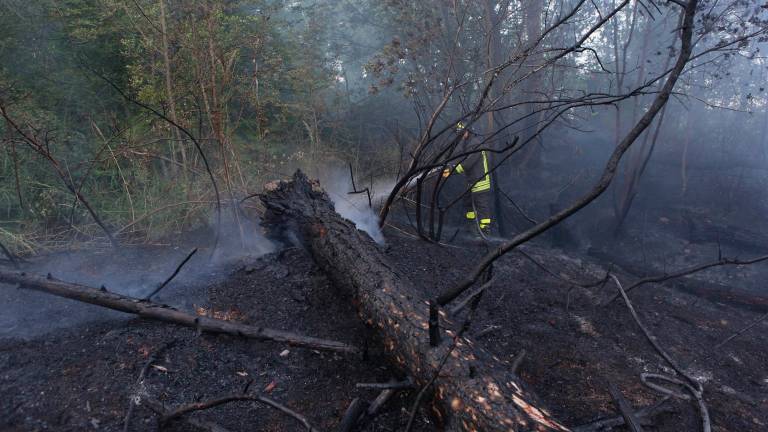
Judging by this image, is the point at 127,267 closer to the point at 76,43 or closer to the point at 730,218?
the point at 76,43

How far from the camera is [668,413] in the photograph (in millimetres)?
2764

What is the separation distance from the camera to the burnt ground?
2.50 metres

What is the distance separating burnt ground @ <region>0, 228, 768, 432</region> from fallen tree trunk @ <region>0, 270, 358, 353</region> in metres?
0.11

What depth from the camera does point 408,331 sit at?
8.83 feet

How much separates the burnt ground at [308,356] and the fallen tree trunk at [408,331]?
25 cm

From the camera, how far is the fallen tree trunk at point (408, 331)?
6.99 ft

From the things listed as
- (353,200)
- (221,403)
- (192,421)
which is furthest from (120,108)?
(221,403)

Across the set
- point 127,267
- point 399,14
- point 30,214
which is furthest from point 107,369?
point 399,14

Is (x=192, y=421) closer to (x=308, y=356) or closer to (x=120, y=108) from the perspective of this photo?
(x=308, y=356)

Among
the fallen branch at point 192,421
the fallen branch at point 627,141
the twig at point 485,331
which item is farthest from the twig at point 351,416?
the twig at point 485,331

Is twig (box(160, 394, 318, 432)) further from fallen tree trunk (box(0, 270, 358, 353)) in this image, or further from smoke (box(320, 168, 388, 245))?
smoke (box(320, 168, 388, 245))

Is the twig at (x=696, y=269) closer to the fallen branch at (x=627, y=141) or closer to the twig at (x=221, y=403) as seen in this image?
the fallen branch at (x=627, y=141)

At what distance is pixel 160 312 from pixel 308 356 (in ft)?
3.70

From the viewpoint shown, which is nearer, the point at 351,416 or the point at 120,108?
the point at 351,416
